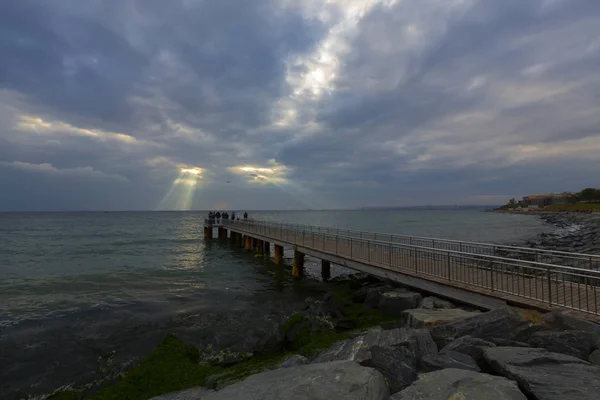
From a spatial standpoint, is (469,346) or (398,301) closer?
(469,346)

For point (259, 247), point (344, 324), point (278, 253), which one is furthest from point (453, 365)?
point (259, 247)

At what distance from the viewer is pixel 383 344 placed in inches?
253

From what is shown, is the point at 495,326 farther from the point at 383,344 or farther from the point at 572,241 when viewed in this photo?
the point at 572,241

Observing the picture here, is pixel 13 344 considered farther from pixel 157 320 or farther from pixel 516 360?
pixel 516 360

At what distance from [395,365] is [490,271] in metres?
6.23

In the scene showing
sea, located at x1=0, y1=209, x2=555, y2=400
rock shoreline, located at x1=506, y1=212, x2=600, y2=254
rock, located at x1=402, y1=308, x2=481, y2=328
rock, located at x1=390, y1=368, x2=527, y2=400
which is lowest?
sea, located at x1=0, y1=209, x2=555, y2=400

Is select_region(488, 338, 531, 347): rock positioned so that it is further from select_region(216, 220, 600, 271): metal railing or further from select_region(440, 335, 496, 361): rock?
select_region(216, 220, 600, 271): metal railing

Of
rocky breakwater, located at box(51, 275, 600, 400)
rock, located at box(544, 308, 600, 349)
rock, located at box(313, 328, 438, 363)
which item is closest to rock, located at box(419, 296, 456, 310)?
rocky breakwater, located at box(51, 275, 600, 400)

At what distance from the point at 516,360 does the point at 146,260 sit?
99.0ft

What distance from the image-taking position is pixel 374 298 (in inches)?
514

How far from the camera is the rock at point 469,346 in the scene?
18.7 feet

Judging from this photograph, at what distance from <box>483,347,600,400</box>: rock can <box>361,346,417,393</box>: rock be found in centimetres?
130

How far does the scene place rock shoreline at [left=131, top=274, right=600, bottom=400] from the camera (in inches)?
167

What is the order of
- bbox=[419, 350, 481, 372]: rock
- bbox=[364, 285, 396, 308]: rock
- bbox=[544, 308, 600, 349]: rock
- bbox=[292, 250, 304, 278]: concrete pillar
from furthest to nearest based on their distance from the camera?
bbox=[292, 250, 304, 278]: concrete pillar < bbox=[364, 285, 396, 308]: rock < bbox=[544, 308, 600, 349]: rock < bbox=[419, 350, 481, 372]: rock
